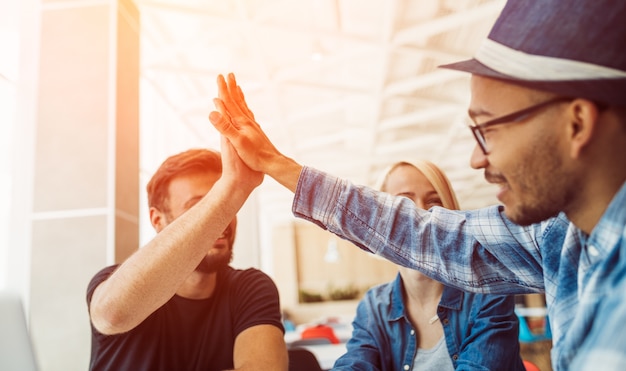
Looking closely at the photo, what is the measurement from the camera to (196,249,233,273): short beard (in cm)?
180

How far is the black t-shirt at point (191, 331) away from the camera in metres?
1.62

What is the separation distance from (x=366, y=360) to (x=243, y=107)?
3.09 ft

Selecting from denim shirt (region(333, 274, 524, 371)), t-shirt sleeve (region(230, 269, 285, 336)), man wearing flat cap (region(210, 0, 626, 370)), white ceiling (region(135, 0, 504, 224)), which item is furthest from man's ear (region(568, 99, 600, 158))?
white ceiling (region(135, 0, 504, 224))

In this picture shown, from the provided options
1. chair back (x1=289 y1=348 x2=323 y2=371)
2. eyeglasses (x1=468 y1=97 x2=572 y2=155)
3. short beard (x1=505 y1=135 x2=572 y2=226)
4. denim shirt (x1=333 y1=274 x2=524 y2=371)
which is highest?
eyeglasses (x1=468 y1=97 x2=572 y2=155)

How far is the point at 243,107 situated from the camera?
1.58 metres

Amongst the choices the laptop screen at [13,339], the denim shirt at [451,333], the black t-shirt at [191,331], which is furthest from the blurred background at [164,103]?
the laptop screen at [13,339]

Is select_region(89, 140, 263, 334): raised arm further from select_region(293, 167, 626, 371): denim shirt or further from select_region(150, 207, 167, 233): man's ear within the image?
select_region(150, 207, 167, 233): man's ear

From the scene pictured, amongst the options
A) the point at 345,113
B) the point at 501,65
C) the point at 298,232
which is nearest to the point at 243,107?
the point at 501,65

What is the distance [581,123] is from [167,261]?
3.53 ft

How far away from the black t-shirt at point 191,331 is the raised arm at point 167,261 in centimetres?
15

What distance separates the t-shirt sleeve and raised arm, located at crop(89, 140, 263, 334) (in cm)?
35

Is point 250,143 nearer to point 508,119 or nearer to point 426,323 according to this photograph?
point 508,119

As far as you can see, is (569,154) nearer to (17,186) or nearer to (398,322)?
(398,322)

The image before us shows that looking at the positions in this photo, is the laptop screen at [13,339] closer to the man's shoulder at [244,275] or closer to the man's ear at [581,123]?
the man's shoulder at [244,275]
